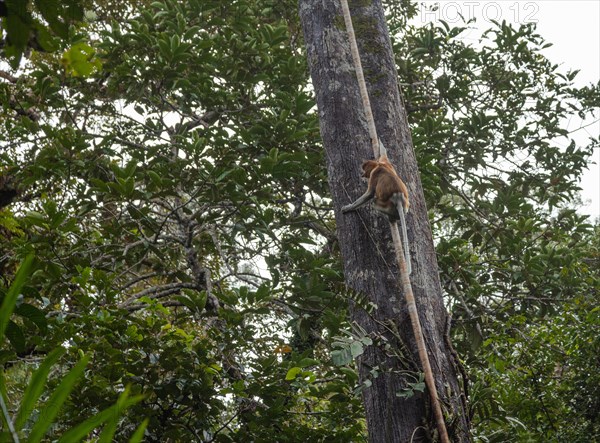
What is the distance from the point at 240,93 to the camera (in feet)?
15.6

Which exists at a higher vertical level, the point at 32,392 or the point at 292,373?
the point at 292,373

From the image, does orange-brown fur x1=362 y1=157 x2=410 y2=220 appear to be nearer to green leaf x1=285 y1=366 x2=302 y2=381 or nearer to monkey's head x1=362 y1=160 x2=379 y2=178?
monkey's head x1=362 y1=160 x2=379 y2=178

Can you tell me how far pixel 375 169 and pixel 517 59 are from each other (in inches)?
136

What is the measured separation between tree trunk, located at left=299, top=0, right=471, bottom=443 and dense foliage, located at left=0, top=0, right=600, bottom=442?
0.17 metres

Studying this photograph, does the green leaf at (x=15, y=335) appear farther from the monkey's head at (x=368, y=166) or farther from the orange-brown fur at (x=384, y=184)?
the monkey's head at (x=368, y=166)

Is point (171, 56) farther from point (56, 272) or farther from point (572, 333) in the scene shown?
point (572, 333)

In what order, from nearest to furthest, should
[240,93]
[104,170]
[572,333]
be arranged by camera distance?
[572,333], [104,170], [240,93]

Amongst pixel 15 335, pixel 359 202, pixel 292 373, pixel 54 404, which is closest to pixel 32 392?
pixel 54 404

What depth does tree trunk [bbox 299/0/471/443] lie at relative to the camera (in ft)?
6.82

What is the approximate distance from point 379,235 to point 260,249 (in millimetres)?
1841

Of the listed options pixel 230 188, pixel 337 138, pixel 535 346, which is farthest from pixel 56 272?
pixel 535 346

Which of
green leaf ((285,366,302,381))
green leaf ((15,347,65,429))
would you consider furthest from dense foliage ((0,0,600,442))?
green leaf ((15,347,65,429))

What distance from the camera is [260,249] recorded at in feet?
13.4

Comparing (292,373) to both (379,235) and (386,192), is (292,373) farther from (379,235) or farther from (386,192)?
(386,192)
